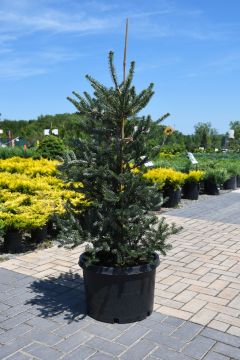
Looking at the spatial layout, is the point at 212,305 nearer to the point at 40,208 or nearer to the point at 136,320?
the point at 136,320

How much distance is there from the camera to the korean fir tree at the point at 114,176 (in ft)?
11.3

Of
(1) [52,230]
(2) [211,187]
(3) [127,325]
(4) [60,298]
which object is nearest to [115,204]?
(3) [127,325]

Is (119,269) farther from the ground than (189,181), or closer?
closer

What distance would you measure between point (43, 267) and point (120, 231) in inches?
77.8

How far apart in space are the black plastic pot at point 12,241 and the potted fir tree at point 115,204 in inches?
93.6

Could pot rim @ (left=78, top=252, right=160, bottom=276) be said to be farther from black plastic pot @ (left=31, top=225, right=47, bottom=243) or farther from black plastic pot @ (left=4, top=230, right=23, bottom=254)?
black plastic pot @ (left=31, top=225, right=47, bottom=243)

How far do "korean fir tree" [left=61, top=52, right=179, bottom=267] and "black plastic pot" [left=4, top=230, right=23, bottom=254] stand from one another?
237 cm

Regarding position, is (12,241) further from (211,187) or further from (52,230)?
(211,187)

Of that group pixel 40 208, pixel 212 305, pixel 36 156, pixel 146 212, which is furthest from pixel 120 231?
pixel 36 156

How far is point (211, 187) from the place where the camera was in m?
12.3

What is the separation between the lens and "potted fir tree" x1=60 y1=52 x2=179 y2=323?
345 cm

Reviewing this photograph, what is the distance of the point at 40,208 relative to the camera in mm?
6172

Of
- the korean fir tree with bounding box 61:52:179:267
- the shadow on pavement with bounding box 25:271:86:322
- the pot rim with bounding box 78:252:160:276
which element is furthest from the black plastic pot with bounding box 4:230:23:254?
the pot rim with bounding box 78:252:160:276

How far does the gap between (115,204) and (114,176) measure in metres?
0.28
